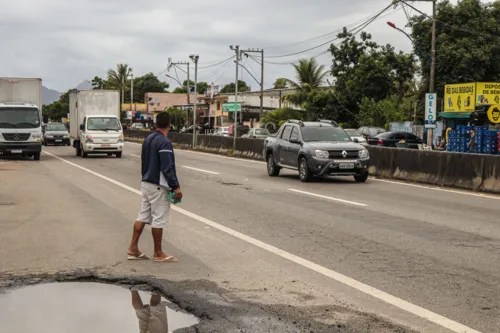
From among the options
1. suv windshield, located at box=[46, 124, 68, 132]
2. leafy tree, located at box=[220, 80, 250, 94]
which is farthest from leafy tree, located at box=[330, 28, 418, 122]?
leafy tree, located at box=[220, 80, 250, 94]

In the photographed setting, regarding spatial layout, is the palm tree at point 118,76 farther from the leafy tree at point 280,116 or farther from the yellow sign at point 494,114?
the yellow sign at point 494,114

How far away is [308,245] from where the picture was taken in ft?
30.0

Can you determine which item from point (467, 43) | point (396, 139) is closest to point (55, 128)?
point (396, 139)

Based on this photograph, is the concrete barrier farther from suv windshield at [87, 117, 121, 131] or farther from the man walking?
suv windshield at [87, 117, 121, 131]

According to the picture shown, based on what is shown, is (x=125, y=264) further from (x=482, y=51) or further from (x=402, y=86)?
(x=402, y=86)

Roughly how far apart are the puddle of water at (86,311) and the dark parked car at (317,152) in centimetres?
1257

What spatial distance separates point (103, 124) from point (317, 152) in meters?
15.8

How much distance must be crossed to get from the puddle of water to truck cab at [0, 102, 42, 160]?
922 inches

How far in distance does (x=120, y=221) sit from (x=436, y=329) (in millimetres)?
6942

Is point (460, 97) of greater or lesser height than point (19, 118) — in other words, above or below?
above

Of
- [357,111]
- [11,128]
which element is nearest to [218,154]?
[11,128]

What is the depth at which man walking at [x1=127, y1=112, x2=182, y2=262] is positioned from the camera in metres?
7.89

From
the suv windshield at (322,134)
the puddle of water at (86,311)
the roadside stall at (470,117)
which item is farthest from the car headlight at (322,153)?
the puddle of water at (86,311)

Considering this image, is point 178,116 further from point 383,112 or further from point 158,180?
point 158,180
